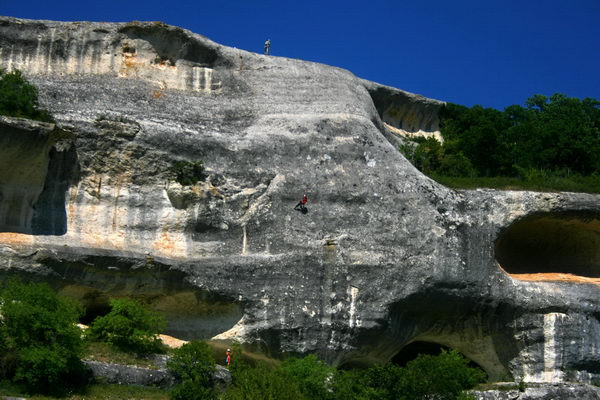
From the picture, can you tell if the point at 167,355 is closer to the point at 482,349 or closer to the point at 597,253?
the point at 482,349

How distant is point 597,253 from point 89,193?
14.0m

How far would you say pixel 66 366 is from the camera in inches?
812

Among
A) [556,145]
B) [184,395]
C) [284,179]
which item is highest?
[556,145]

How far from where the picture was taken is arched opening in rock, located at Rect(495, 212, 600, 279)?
29.9 metres

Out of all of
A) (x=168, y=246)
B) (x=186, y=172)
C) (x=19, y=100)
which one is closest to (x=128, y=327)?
(x=168, y=246)

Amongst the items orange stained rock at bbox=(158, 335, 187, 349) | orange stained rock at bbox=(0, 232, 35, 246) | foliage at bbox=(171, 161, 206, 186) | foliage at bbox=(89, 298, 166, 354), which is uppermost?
foliage at bbox=(171, 161, 206, 186)

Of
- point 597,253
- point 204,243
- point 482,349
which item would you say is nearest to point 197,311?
point 204,243

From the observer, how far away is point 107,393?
21.0m

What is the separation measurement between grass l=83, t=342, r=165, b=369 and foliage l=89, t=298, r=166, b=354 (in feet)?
0.60

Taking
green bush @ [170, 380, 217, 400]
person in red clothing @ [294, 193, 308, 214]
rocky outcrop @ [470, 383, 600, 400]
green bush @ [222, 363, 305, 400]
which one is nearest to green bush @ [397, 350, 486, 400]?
rocky outcrop @ [470, 383, 600, 400]

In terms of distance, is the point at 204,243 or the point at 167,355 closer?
the point at 167,355

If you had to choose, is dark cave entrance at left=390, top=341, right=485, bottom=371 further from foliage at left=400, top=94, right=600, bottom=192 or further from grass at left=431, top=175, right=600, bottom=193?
foliage at left=400, top=94, right=600, bottom=192

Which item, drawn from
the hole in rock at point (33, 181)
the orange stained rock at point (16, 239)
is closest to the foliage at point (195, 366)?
the orange stained rock at point (16, 239)

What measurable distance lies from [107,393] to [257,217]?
6.45m
